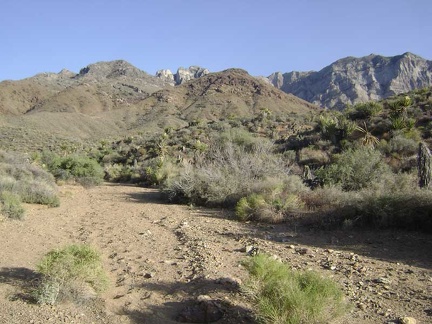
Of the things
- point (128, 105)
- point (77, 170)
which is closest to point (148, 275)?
point (77, 170)

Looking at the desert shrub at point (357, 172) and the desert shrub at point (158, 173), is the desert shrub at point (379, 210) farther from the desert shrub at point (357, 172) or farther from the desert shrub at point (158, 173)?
the desert shrub at point (158, 173)

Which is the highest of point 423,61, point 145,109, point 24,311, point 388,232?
point 423,61

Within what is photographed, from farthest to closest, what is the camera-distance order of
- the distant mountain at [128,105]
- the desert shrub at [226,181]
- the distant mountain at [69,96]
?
the distant mountain at [69,96] → the distant mountain at [128,105] → the desert shrub at [226,181]

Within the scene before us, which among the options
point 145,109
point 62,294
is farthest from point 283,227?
point 145,109

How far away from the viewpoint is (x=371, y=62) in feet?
421

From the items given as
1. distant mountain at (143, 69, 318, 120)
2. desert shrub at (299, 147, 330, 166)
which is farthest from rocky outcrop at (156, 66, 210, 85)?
desert shrub at (299, 147, 330, 166)

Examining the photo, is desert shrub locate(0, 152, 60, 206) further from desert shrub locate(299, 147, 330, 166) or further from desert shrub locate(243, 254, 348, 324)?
desert shrub locate(299, 147, 330, 166)

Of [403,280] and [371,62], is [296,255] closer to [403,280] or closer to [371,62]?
[403,280]

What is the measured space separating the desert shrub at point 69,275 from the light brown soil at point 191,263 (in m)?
0.17

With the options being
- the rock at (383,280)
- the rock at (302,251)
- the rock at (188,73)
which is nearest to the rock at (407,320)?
the rock at (383,280)

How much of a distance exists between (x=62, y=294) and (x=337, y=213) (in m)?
6.92

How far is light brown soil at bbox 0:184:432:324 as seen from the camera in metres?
5.14

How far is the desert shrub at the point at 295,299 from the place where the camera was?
407cm

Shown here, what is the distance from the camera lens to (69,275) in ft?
18.5
